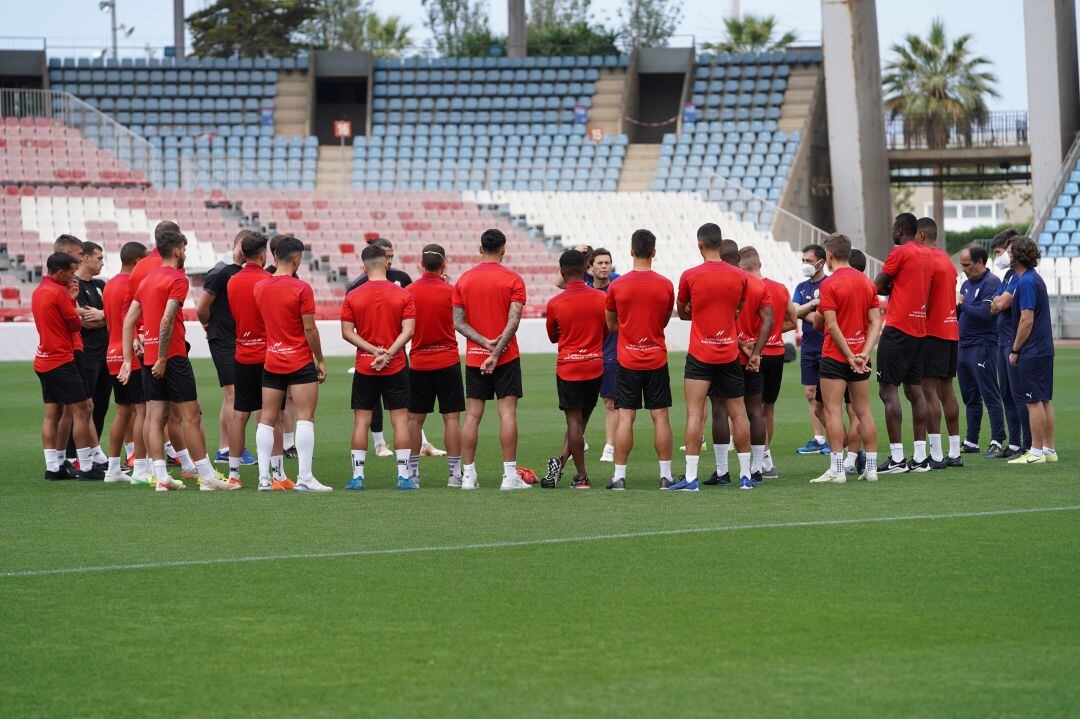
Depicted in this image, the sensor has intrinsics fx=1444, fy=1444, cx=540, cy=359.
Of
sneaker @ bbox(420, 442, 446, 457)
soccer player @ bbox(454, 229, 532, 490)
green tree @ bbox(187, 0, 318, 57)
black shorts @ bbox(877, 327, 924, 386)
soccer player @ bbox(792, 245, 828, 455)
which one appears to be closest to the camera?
soccer player @ bbox(454, 229, 532, 490)

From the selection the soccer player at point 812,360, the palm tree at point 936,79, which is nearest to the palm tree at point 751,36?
the palm tree at point 936,79

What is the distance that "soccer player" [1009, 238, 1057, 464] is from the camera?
11.9 m

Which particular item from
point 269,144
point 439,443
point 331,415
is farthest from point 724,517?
point 269,144

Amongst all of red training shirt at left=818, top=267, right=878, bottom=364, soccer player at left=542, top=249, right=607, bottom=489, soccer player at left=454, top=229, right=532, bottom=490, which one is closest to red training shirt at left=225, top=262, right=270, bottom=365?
soccer player at left=454, top=229, right=532, bottom=490

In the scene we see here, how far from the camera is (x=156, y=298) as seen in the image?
1088cm

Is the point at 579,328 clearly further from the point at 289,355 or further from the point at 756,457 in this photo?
the point at 289,355

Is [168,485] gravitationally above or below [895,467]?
above

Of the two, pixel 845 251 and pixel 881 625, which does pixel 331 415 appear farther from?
pixel 881 625

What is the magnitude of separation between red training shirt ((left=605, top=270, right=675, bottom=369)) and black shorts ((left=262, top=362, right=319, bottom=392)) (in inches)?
90.4

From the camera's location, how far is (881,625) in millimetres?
6121

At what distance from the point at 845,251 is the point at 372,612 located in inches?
231

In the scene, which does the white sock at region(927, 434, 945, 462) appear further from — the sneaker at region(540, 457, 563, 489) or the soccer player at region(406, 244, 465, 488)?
the soccer player at region(406, 244, 465, 488)

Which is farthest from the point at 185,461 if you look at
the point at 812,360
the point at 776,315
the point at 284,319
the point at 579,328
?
the point at 812,360

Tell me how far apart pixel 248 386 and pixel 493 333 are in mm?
2044
